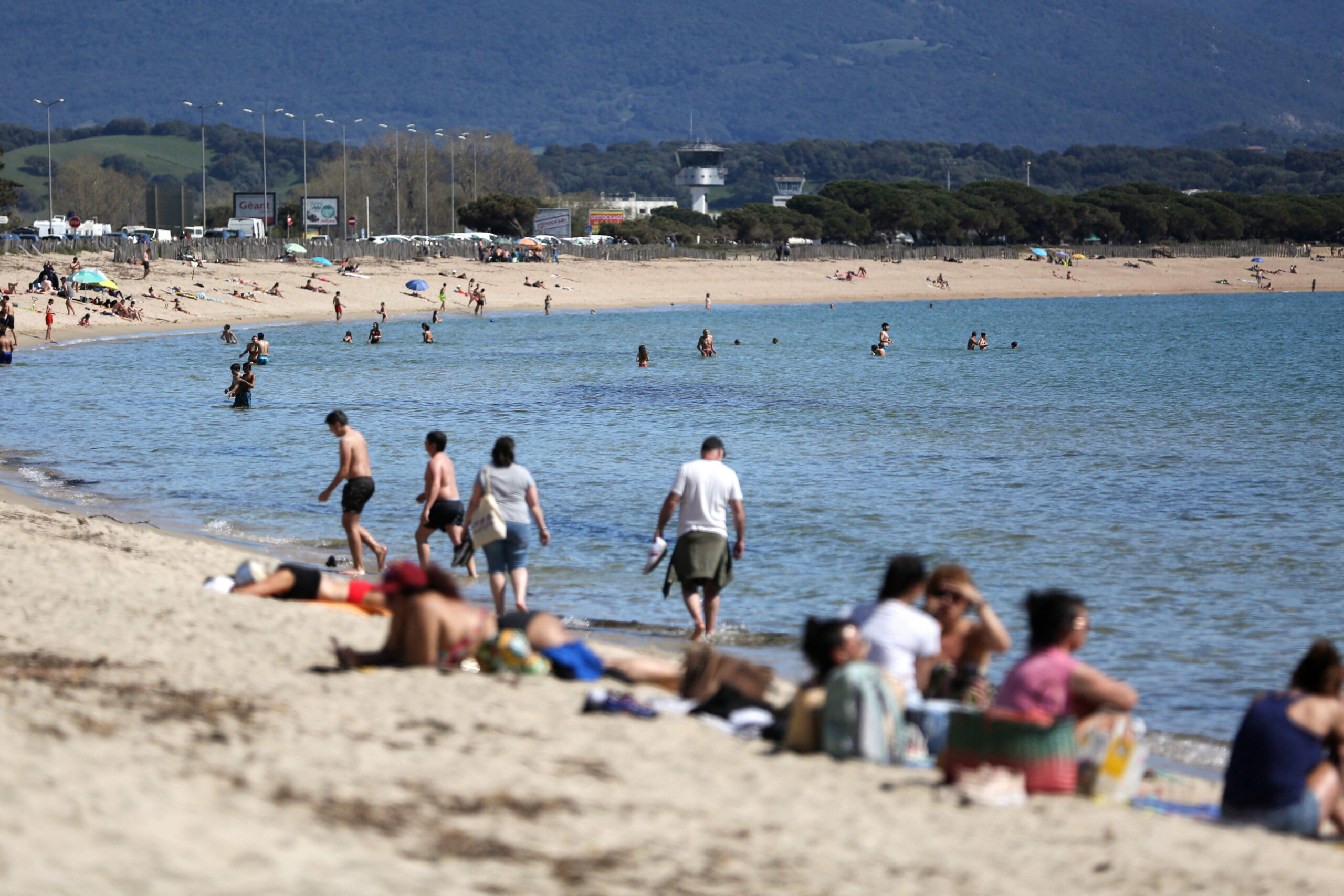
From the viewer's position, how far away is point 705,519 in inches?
397

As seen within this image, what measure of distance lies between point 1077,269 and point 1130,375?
70.8 metres

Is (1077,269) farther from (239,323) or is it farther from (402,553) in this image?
→ (402,553)

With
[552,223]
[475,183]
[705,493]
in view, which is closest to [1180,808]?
[705,493]

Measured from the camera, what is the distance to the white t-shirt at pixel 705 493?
10008 mm

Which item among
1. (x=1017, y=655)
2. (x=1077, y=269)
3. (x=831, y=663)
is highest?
(x=1077, y=269)

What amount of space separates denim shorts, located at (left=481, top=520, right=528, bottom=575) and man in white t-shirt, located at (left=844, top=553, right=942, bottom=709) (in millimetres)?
3600

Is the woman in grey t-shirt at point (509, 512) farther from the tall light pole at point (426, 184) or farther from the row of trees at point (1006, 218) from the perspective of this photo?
the row of trees at point (1006, 218)

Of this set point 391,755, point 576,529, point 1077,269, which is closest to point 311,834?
point 391,755

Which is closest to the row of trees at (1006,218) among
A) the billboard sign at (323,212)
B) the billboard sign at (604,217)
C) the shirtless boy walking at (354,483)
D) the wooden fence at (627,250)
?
the wooden fence at (627,250)

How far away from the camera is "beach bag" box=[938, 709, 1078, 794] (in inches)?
241

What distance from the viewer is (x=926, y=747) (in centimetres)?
677

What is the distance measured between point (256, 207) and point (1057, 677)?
92.7 meters

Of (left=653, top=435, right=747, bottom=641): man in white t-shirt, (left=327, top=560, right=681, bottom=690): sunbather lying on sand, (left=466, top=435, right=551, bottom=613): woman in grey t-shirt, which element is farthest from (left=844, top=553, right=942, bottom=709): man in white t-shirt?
(left=466, top=435, right=551, bottom=613): woman in grey t-shirt

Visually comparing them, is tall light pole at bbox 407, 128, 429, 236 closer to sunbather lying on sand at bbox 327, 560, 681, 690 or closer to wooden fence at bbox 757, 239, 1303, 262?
wooden fence at bbox 757, 239, 1303, 262
